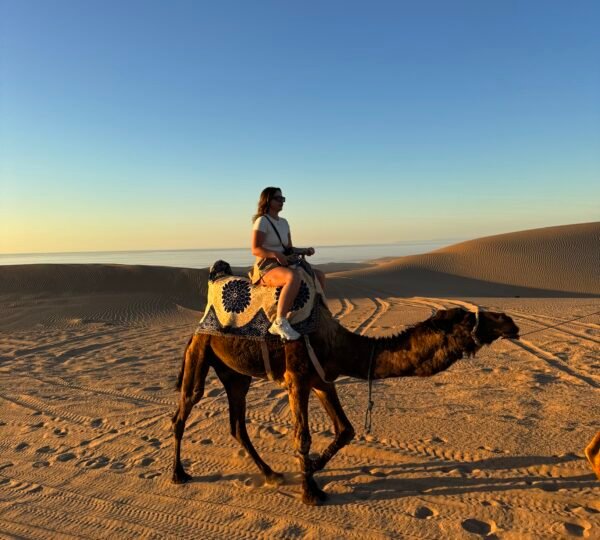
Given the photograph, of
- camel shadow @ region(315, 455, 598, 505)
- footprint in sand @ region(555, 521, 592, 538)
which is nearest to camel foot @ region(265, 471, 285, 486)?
camel shadow @ region(315, 455, 598, 505)

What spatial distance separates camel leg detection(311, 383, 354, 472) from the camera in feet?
14.2

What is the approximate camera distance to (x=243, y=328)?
14.8 ft

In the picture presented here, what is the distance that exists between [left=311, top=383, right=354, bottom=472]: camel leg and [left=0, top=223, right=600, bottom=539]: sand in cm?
34

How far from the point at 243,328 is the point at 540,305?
618 inches

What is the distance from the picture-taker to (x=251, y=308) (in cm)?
458

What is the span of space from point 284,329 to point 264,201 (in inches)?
52.1

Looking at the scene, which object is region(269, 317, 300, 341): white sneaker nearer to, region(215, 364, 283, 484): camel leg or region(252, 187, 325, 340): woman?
region(252, 187, 325, 340): woman

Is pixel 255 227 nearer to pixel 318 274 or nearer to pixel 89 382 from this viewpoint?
pixel 318 274

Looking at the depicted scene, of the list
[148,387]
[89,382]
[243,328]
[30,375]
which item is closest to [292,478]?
[243,328]

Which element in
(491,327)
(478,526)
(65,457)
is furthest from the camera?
(65,457)

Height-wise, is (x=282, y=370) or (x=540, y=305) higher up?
(x=282, y=370)

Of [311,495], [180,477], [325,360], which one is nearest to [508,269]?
[325,360]

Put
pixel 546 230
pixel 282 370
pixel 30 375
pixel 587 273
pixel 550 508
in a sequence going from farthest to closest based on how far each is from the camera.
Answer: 1. pixel 546 230
2. pixel 587 273
3. pixel 30 375
4. pixel 282 370
5. pixel 550 508

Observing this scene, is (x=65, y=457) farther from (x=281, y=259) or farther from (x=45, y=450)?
(x=281, y=259)
